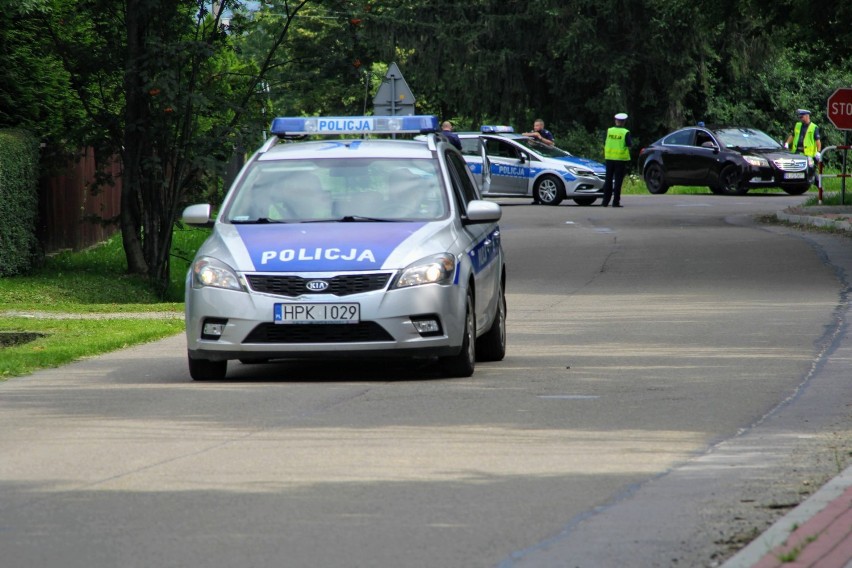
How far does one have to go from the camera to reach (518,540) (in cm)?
651

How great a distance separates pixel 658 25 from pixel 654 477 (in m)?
45.8

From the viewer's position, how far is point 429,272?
37.3 feet

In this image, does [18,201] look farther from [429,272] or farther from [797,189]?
[797,189]

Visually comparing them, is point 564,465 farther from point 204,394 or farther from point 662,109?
point 662,109

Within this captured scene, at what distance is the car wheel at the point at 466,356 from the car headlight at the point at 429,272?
34cm

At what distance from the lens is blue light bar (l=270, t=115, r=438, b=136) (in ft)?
43.8

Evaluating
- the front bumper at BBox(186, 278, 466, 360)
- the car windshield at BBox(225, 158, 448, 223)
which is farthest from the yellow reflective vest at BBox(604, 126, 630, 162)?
the front bumper at BBox(186, 278, 466, 360)

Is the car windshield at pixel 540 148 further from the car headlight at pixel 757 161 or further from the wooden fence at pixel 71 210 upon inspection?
the wooden fence at pixel 71 210

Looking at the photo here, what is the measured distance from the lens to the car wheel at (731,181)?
131 feet

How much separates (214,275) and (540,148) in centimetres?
2816

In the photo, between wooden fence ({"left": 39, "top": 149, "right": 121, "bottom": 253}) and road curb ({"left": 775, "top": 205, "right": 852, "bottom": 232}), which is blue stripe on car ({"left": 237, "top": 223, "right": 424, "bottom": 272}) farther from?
road curb ({"left": 775, "top": 205, "right": 852, "bottom": 232})

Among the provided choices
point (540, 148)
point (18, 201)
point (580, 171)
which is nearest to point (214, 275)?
point (18, 201)

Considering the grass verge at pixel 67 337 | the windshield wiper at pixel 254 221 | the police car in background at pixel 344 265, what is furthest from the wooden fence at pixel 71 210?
the windshield wiper at pixel 254 221

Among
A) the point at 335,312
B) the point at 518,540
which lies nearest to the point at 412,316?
the point at 335,312
